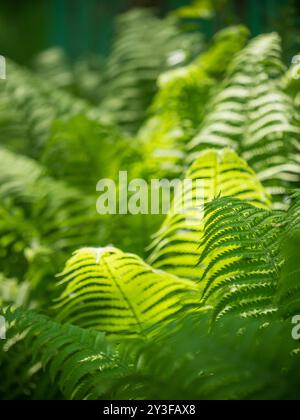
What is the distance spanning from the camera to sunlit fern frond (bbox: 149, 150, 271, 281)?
1.63m

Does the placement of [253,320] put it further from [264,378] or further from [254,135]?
[254,135]

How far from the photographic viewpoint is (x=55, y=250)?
212cm

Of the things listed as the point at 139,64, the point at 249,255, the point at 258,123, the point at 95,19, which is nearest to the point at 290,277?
the point at 249,255

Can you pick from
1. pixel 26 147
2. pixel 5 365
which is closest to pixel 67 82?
pixel 26 147

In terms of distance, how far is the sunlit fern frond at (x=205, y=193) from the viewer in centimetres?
163

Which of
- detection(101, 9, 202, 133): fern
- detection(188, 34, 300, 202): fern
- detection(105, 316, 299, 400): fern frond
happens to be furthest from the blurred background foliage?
detection(105, 316, 299, 400): fern frond

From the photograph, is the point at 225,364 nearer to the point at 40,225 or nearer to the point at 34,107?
the point at 40,225

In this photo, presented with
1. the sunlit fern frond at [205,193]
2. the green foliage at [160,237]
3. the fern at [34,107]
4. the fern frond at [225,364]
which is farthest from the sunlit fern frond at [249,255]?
the fern at [34,107]

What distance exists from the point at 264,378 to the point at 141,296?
0.55m

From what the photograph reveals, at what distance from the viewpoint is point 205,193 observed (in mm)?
1622

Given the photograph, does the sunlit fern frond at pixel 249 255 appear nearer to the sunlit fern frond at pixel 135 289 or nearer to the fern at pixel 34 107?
the sunlit fern frond at pixel 135 289

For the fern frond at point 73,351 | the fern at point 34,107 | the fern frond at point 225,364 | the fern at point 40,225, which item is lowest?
the fern frond at point 225,364

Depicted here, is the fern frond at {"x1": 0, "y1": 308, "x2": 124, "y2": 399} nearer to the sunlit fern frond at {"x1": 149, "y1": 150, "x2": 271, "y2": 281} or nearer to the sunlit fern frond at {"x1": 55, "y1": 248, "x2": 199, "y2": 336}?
the sunlit fern frond at {"x1": 55, "y1": 248, "x2": 199, "y2": 336}

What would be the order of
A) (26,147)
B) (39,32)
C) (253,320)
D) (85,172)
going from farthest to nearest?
(39,32)
(26,147)
(85,172)
(253,320)
